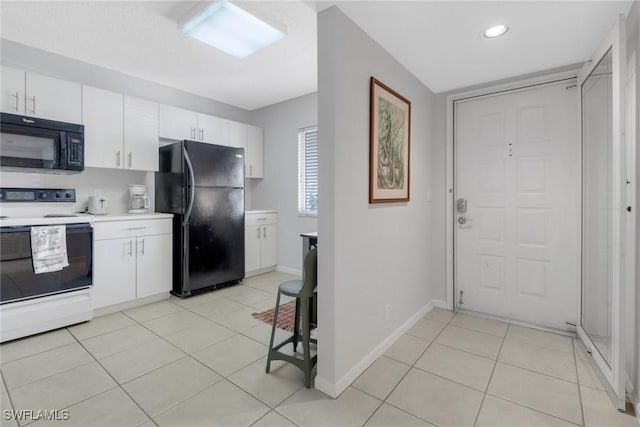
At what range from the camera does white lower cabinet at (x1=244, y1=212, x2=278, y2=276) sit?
4277 millimetres

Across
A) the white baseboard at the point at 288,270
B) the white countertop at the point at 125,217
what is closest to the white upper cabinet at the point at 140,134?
the white countertop at the point at 125,217

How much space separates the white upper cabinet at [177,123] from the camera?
3.62 m

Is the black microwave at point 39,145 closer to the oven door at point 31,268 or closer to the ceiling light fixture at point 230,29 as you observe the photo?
the oven door at point 31,268

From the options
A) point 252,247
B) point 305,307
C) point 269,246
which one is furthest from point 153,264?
point 305,307

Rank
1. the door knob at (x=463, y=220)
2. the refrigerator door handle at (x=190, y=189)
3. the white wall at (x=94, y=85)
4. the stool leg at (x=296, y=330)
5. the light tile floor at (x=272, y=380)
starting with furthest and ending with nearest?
the refrigerator door handle at (x=190, y=189) → the door knob at (x=463, y=220) → the white wall at (x=94, y=85) → the stool leg at (x=296, y=330) → the light tile floor at (x=272, y=380)

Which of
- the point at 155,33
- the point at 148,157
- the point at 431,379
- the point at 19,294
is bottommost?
the point at 431,379

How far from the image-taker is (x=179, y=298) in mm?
3490

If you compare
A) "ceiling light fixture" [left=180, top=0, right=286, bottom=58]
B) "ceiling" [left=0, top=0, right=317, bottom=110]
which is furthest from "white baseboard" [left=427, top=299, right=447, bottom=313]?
"ceiling light fixture" [left=180, top=0, right=286, bottom=58]

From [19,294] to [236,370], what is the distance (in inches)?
76.8

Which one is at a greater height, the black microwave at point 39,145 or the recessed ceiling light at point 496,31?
the recessed ceiling light at point 496,31

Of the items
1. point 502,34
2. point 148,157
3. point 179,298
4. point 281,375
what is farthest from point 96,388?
→ point 502,34

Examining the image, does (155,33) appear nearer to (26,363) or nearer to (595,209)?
(26,363)

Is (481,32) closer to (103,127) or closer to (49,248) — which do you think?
(103,127)

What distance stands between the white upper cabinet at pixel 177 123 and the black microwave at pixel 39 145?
0.89 m
